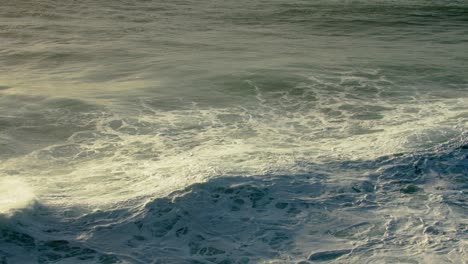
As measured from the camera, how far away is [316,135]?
9375mm

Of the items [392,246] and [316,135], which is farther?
[316,135]

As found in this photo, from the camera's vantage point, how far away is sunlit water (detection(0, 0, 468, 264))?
582cm

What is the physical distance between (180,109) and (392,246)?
6.35 meters

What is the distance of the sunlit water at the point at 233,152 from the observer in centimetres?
582

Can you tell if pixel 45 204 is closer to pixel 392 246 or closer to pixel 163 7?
pixel 392 246

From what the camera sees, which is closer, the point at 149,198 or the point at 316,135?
the point at 149,198

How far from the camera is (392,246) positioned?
18.5ft

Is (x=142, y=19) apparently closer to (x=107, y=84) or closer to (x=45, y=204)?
(x=107, y=84)

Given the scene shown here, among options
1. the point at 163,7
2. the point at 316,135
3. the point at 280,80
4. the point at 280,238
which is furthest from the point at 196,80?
the point at 163,7

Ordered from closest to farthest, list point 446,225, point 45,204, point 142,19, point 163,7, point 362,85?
point 446,225 → point 45,204 → point 362,85 → point 142,19 → point 163,7

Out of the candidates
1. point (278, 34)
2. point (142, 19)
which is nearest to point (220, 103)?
point (278, 34)

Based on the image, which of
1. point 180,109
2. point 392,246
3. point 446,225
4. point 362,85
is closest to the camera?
point 392,246

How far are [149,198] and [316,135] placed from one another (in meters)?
3.64

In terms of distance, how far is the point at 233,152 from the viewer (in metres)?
8.35
